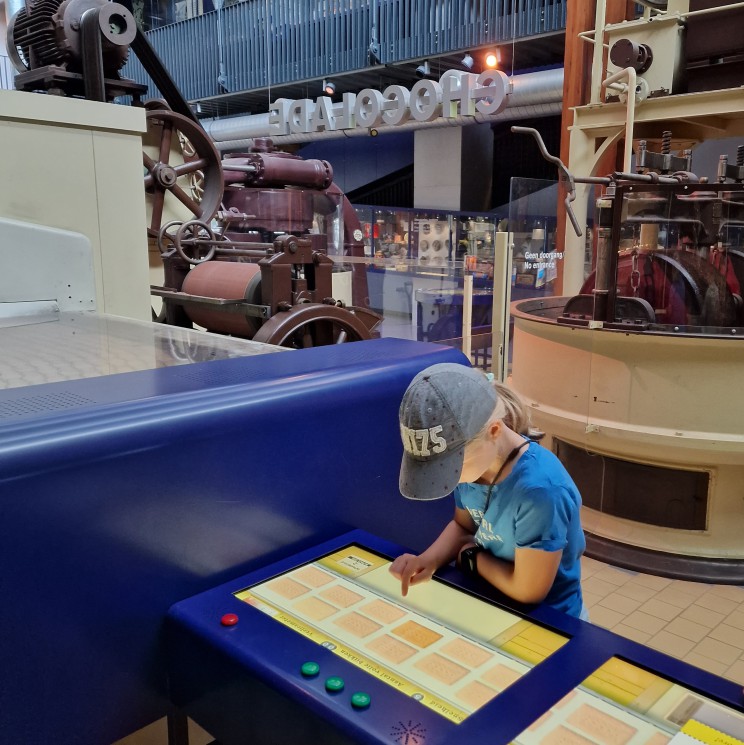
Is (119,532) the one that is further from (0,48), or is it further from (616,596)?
(0,48)

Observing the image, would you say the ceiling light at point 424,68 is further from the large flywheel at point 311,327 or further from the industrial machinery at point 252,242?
the large flywheel at point 311,327

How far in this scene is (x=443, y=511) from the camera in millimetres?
1636

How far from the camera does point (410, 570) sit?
114 centimetres

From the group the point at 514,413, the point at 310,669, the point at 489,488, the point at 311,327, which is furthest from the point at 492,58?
the point at 310,669

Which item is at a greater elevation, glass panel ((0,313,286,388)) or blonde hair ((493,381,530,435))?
glass panel ((0,313,286,388))

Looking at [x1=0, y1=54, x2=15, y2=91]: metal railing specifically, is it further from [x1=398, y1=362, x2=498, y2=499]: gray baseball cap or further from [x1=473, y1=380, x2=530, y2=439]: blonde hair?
[x1=398, y1=362, x2=498, y2=499]: gray baseball cap

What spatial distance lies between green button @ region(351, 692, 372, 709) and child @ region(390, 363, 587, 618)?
283 millimetres

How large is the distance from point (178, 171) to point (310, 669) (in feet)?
12.4

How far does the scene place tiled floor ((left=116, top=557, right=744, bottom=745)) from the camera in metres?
2.40

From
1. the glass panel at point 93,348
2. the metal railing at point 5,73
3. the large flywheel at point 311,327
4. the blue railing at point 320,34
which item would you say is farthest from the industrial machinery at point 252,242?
the blue railing at point 320,34

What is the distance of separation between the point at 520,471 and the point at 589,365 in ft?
6.86

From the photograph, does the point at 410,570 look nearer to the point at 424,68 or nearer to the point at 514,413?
the point at 514,413

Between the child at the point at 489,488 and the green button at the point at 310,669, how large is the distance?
253mm

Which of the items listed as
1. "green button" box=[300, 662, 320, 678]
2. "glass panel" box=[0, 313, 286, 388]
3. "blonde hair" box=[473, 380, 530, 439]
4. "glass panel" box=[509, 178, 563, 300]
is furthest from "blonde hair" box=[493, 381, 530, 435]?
"glass panel" box=[509, 178, 563, 300]
